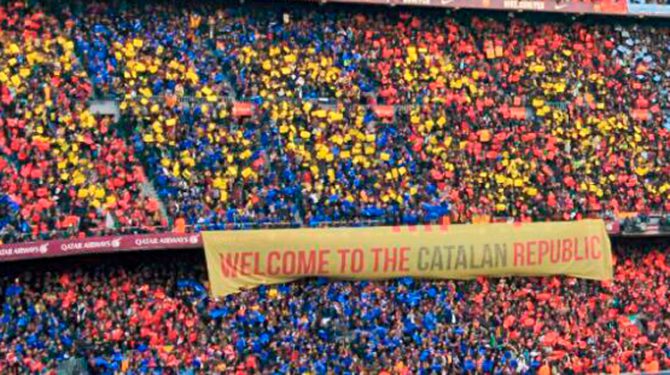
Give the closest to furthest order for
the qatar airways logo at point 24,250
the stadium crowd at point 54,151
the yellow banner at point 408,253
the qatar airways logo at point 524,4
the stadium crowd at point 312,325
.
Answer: the qatar airways logo at point 24,250 → the stadium crowd at point 312,325 → the stadium crowd at point 54,151 → the yellow banner at point 408,253 → the qatar airways logo at point 524,4

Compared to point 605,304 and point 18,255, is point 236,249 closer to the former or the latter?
point 18,255

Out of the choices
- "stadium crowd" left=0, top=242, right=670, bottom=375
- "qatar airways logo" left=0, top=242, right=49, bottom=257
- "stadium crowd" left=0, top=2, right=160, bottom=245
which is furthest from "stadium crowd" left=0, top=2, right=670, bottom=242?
"stadium crowd" left=0, top=242, right=670, bottom=375

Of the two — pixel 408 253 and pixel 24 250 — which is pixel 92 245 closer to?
pixel 24 250

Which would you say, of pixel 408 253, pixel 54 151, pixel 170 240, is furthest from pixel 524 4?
pixel 54 151

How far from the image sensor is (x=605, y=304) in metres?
33.0

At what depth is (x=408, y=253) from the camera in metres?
31.5

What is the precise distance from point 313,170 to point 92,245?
6754mm

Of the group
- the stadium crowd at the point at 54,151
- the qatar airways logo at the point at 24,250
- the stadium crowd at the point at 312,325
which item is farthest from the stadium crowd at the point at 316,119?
the stadium crowd at the point at 312,325

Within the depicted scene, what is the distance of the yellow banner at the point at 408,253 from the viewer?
29.9m

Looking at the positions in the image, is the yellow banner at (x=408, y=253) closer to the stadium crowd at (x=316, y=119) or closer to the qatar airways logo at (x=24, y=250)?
the stadium crowd at (x=316, y=119)

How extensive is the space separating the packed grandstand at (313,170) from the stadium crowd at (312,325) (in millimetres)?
55

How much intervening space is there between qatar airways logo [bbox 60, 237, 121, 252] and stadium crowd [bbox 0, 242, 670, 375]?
1.06 metres

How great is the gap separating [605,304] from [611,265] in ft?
4.18

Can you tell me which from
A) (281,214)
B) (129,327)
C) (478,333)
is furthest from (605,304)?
(129,327)
